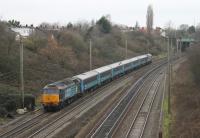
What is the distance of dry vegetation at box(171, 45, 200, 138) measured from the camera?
3117 centimetres

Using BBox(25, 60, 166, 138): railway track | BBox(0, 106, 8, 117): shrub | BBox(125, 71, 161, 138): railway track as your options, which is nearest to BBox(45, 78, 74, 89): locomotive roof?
BBox(25, 60, 166, 138): railway track

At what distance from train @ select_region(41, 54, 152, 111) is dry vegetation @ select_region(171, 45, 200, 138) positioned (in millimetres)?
11283

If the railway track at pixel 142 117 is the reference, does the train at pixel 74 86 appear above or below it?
above

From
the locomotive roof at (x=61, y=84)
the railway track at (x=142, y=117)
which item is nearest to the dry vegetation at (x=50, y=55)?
the locomotive roof at (x=61, y=84)

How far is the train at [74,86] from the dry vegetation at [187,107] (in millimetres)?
11283

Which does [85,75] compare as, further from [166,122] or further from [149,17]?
[149,17]

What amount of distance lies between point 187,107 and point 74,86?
13.7 meters

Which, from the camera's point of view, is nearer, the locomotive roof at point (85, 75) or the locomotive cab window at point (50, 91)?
the locomotive cab window at point (50, 91)

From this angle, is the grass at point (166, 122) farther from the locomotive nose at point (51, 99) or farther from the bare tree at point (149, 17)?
the bare tree at point (149, 17)

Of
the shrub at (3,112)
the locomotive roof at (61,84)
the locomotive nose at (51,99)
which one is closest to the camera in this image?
the shrub at (3,112)

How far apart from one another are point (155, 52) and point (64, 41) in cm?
5275

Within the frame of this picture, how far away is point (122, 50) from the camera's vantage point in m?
115

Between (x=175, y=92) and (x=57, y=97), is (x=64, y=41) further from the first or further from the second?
(x=57, y=97)

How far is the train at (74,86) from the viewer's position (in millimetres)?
42500
